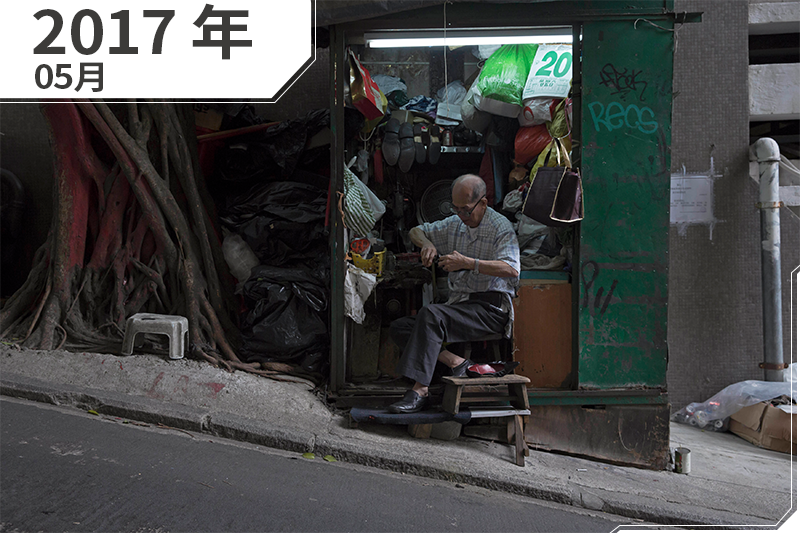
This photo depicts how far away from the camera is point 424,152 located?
17.0 feet

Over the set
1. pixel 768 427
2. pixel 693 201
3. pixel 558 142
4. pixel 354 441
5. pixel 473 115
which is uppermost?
pixel 473 115

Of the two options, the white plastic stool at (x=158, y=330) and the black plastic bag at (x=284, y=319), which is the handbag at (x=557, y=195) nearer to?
the black plastic bag at (x=284, y=319)

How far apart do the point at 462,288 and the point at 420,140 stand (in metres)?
1.88

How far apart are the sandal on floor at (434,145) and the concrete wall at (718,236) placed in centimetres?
285

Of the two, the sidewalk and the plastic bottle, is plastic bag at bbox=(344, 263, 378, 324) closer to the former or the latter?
the sidewalk

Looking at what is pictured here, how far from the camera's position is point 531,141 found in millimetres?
4566

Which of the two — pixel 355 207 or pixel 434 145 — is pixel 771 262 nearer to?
pixel 434 145

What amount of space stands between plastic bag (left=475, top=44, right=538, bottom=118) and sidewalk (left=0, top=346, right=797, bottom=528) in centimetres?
290

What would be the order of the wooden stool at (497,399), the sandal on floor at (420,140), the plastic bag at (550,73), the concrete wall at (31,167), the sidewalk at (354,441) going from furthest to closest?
the concrete wall at (31,167), the sandal on floor at (420,140), the plastic bag at (550,73), the wooden stool at (497,399), the sidewalk at (354,441)

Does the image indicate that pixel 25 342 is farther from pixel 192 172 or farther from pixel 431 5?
pixel 431 5

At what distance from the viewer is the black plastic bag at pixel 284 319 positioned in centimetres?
454

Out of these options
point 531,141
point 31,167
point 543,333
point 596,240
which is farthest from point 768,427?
point 31,167

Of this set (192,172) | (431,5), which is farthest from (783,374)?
(192,172)

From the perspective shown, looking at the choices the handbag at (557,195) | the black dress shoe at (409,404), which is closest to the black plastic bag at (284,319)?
the black dress shoe at (409,404)
